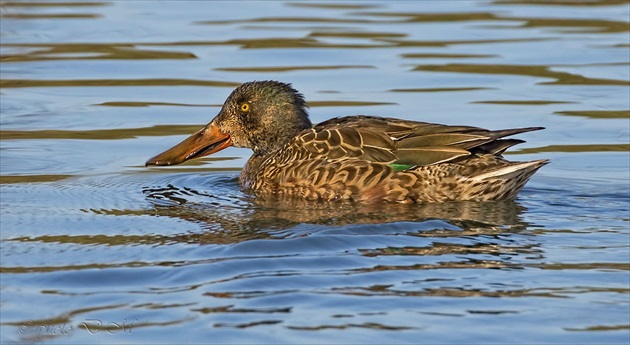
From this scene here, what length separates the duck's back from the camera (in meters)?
9.87

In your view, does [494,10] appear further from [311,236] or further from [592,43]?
[311,236]

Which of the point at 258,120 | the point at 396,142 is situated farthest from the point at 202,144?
the point at 396,142

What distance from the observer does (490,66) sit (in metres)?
15.6

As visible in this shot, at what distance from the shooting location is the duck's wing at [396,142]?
9.86 m

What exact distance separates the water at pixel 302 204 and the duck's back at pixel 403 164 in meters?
0.17

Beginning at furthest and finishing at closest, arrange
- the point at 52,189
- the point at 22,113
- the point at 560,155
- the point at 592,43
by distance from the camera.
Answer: the point at 592,43, the point at 22,113, the point at 560,155, the point at 52,189

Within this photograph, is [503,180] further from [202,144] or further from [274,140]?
[202,144]

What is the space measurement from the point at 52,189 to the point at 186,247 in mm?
2527

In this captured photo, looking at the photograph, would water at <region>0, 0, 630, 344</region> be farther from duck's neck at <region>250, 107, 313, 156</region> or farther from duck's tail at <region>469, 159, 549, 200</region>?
duck's neck at <region>250, 107, 313, 156</region>

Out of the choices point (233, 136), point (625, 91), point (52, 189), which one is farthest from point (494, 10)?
point (52, 189)

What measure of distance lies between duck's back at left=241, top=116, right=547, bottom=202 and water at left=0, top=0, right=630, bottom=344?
0.17 meters

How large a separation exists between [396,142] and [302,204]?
0.80 meters

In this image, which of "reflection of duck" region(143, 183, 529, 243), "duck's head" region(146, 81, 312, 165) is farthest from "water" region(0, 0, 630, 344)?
"duck's head" region(146, 81, 312, 165)

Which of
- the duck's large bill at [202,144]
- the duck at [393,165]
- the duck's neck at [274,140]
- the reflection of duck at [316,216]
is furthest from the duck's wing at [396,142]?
the duck's large bill at [202,144]
